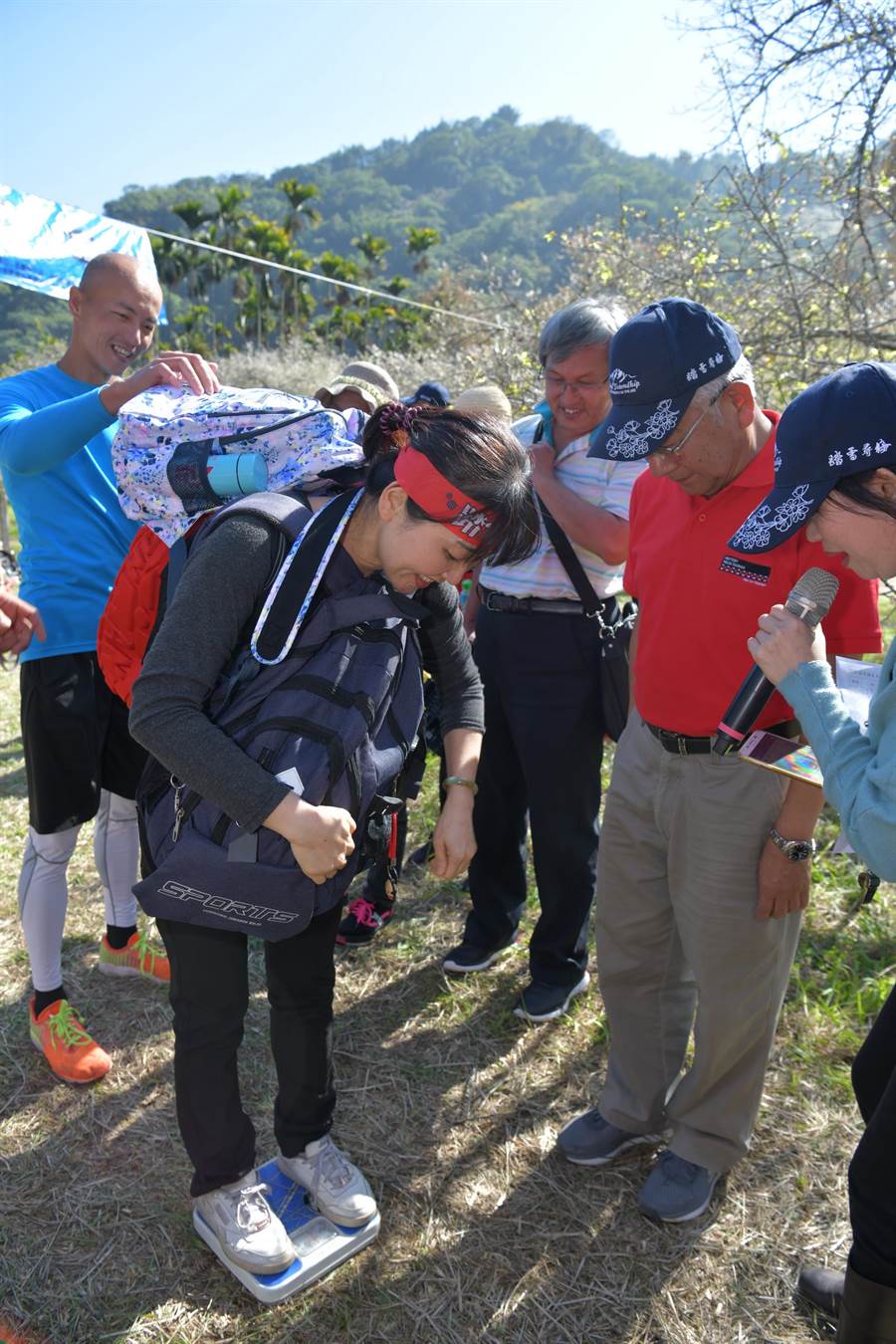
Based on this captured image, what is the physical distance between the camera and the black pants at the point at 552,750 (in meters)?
2.64

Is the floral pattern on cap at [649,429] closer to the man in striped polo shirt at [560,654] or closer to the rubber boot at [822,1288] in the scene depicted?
the man in striped polo shirt at [560,654]

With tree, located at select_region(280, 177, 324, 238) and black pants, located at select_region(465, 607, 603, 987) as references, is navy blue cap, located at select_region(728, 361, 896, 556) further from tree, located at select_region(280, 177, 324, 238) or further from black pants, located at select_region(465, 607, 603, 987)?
tree, located at select_region(280, 177, 324, 238)

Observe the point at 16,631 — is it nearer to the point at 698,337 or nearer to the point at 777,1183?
the point at 698,337

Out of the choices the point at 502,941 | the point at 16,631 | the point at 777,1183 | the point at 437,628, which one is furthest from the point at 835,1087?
the point at 16,631

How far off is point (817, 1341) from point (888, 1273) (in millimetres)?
582

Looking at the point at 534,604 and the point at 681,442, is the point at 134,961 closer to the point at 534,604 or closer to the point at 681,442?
the point at 534,604

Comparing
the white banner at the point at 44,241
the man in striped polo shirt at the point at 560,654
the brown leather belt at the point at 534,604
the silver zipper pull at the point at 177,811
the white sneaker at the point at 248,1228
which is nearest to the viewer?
the silver zipper pull at the point at 177,811

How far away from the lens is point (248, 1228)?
1852mm

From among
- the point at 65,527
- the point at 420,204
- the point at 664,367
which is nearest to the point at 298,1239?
the point at 65,527

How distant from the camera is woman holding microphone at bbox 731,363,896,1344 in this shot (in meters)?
1.32

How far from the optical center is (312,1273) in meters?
1.89

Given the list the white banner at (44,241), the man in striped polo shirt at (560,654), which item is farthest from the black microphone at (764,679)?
the white banner at (44,241)

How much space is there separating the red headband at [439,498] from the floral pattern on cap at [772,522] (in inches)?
17.2

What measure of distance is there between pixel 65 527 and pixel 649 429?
60.9 inches
